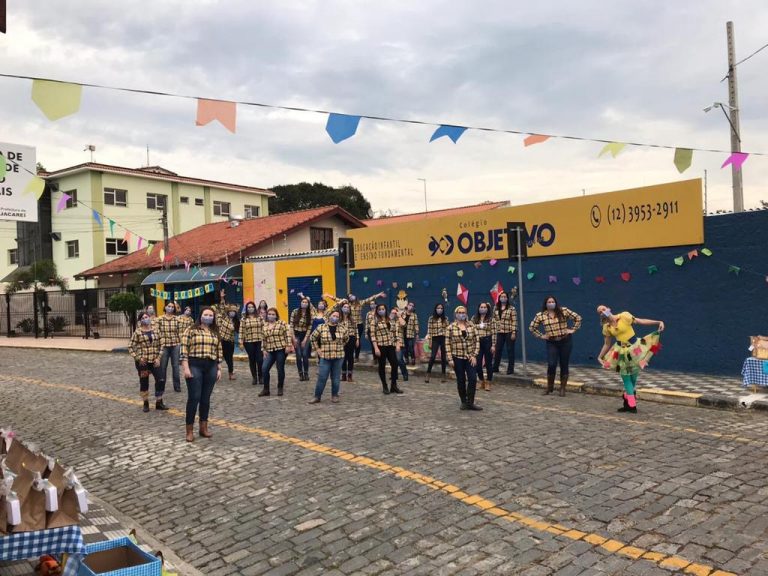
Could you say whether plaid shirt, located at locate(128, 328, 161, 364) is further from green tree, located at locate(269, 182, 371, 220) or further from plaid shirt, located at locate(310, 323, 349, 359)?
green tree, located at locate(269, 182, 371, 220)

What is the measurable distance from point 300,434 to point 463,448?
85.6 inches

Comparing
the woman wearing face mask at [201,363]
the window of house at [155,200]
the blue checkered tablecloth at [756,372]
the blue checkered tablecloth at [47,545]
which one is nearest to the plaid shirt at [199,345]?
the woman wearing face mask at [201,363]

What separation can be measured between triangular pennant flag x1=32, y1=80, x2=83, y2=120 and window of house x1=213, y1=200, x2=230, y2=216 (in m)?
37.6

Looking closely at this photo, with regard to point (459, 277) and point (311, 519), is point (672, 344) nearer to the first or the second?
point (459, 277)

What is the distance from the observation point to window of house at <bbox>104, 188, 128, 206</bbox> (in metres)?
38.2

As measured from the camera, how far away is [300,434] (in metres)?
7.88

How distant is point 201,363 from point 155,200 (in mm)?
36186

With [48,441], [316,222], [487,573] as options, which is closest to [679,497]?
[487,573]

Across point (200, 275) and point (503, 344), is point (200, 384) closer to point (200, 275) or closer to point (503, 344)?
point (503, 344)

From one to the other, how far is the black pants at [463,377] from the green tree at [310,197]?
4823 cm

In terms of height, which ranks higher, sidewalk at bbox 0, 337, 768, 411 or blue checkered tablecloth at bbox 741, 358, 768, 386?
blue checkered tablecloth at bbox 741, 358, 768, 386

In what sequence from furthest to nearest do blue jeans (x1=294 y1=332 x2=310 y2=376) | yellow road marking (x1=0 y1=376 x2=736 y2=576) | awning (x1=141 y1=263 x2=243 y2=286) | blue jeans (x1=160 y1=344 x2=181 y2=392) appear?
awning (x1=141 y1=263 x2=243 y2=286)
blue jeans (x1=294 y1=332 x2=310 y2=376)
blue jeans (x1=160 y1=344 x2=181 y2=392)
yellow road marking (x1=0 y1=376 x2=736 y2=576)

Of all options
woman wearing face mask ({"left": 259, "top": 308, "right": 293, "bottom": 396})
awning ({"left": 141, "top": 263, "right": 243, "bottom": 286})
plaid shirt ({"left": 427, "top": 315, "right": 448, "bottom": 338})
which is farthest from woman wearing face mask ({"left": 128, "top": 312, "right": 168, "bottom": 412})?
Answer: awning ({"left": 141, "top": 263, "right": 243, "bottom": 286})

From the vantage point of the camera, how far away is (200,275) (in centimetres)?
2367
